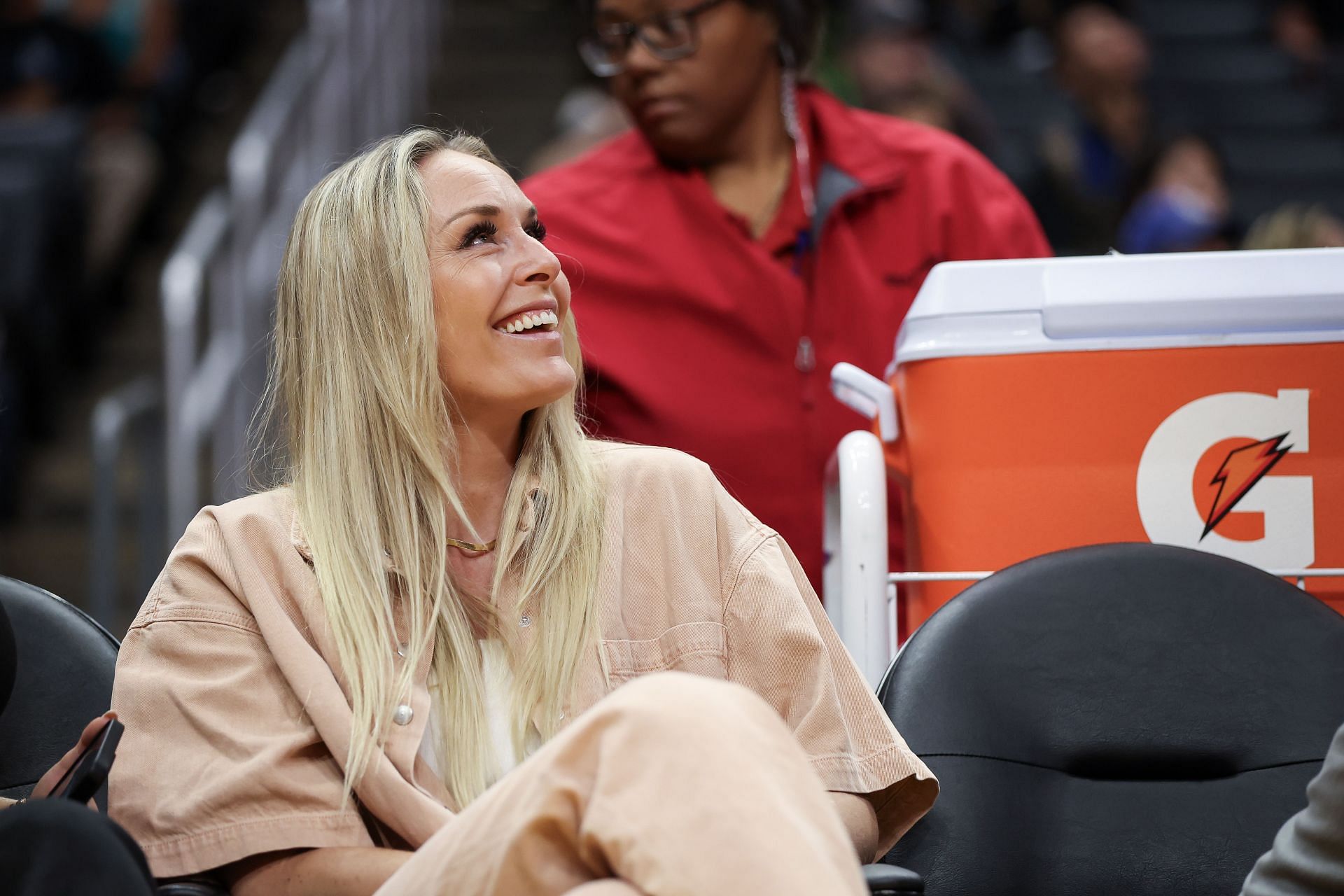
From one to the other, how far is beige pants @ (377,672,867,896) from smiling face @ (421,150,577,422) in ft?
1.90

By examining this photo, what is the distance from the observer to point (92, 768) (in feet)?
4.79

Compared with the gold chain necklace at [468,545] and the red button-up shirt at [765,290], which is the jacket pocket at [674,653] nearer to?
the gold chain necklace at [468,545]

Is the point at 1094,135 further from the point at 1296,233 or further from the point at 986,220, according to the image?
the point at 986,220

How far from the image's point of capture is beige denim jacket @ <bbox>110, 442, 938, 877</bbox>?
64.8 inches

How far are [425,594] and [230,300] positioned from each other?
2.79 m

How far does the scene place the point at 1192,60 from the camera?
6.44 metres

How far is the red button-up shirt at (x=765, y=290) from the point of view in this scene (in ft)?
8.45

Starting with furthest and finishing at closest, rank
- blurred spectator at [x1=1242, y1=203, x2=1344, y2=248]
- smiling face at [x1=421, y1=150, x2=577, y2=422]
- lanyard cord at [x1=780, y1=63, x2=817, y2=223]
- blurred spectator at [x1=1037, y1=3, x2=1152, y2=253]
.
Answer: blurred spectator at [x1=1037, y1=3, x2=1152, y2=253] < blurred spectator at [x1=1242, y1=203, x2=1344, y2=248] < lanyard cord at [x1=780, y1=63, x2=817, y2=223] < smiling face at [x1=421, y1=150, x2=577, y2=422]

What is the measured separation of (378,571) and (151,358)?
3.87 metres

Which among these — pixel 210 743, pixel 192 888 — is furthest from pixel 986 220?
pixel 192 888

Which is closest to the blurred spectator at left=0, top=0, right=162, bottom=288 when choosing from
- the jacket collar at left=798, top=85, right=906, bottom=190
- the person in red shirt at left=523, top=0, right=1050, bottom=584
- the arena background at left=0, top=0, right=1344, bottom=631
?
the arena background at left=0, top=0, right=1344, bottom=631

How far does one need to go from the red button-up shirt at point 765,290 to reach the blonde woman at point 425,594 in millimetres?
553

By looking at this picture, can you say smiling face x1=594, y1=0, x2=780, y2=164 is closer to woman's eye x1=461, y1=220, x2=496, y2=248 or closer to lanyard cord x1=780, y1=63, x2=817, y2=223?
lanyard cord x1=780, y1=63, x2=817, y2=223

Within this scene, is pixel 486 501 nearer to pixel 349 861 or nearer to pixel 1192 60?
pixel 349 861
